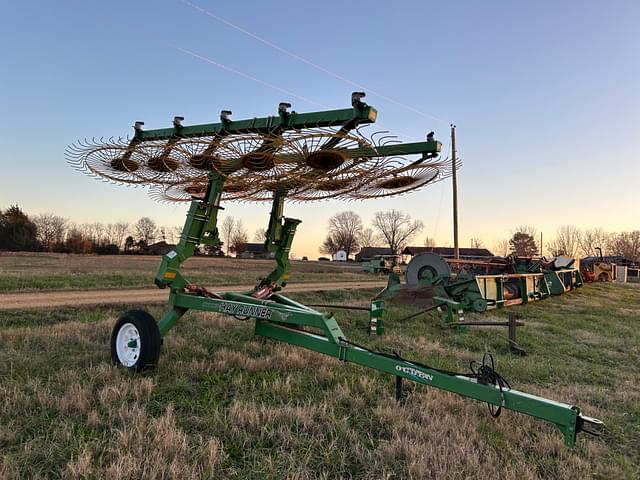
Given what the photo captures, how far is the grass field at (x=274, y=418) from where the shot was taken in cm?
294

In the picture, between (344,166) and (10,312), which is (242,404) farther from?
(10,312)

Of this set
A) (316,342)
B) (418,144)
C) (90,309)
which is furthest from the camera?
(90,309)

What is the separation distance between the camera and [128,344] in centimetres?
513

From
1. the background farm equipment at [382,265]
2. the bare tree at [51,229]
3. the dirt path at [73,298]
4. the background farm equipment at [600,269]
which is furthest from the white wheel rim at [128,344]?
the bare tree at [51,229]

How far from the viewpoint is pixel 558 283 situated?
1591 centimetres

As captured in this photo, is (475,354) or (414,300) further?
(414,300)

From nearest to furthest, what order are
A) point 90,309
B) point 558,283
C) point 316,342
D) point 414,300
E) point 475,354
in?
point 316,342 → point 475,354 → point 90,309 → point 414,300 → point 558,283

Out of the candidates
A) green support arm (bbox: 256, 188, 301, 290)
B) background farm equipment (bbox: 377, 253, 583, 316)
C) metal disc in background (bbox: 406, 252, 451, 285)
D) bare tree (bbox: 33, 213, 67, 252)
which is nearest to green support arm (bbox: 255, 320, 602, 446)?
green support arm (bbox: 256, 188, 301, 290)

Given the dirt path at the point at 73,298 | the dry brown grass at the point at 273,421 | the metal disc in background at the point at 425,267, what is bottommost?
the dry brown grass at the point at 273,421

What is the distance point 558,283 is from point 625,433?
13645mm

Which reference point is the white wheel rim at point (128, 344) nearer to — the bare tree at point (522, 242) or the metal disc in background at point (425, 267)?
the metal disc in background at point (425, 267)

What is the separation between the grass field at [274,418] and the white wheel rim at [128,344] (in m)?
0.23

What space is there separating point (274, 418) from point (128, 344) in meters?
2.51

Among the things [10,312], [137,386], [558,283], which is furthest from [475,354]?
[558,283]
